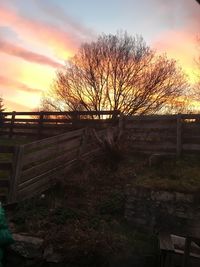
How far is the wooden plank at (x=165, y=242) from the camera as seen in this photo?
542cm

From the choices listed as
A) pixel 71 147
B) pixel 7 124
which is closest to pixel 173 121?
pixel 71 147

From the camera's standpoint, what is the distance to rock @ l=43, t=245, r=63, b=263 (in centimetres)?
618

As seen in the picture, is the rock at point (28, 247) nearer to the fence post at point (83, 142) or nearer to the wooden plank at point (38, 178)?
the wooden plank at point (38, 178)

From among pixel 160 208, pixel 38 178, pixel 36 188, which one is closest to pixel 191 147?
pixel 160 208

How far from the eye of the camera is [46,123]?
18516mm

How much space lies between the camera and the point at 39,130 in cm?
1825

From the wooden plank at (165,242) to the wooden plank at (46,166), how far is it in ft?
13.3

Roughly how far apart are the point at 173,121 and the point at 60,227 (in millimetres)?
6498

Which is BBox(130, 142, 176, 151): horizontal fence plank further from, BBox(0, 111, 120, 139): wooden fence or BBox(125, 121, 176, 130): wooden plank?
BBox(0, 111, 120, 139): wooden fence

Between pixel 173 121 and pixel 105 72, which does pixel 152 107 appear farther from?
pixel 173 121

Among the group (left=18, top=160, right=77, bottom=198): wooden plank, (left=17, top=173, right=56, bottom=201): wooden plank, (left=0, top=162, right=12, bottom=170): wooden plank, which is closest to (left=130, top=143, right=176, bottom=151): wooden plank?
(left=18, top=160, right=77, bottom=198): wooden plank

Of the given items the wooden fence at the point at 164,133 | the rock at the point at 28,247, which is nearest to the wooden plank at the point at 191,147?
the wooden fence at the point at 164,133

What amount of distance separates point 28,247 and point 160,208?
3.09 m

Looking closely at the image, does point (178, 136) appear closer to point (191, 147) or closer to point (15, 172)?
point (191, 147)
